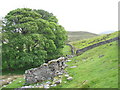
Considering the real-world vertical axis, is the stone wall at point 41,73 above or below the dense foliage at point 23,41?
below

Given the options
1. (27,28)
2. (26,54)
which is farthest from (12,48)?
(27,28)

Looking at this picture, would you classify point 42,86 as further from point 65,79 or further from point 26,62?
point 26,62

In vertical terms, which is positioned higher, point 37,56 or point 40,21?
point 40,21

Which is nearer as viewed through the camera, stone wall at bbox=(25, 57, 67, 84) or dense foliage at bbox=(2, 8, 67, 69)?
stone wall at bbox=(25, 57, 67, 84)

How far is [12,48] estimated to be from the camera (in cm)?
3559

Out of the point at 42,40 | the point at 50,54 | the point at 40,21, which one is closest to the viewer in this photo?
the point at 42,40

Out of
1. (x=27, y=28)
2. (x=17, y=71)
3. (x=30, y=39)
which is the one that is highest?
(x=27, y=28)

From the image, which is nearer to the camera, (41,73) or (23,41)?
(41,73)

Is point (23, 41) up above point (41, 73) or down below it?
above

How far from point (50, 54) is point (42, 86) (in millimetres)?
23363

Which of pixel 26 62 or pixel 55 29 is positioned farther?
pixel 55 29

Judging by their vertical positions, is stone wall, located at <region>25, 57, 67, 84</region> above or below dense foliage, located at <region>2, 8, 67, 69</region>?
below

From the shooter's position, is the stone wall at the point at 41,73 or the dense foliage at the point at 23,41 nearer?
the stone wall at the point at 41,73

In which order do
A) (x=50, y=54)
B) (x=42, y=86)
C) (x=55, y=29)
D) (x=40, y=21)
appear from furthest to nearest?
(x=55, y=29)
(x=50, y=54)
(x=40, y=21)
(x=42, y=86)
